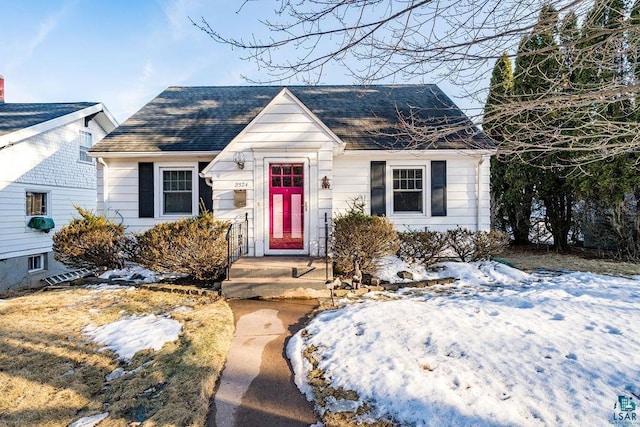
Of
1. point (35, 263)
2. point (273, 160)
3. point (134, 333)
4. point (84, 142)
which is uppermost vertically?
point (84, 142)

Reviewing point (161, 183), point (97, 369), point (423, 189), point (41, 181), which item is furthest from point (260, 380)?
point (41, 181)

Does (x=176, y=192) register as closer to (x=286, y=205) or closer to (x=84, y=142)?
(x=286, y=205)

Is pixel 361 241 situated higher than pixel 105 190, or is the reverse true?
pixel 105 190

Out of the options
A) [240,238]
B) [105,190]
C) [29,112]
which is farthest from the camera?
[29,112]

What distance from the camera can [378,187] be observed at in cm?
930

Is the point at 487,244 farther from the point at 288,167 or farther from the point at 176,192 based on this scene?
the point at 176,192

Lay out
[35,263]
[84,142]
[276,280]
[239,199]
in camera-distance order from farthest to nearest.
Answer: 1. [84,142]
2. [35,263]
3. [239,199]
4. [276,280]

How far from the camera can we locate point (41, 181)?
468 inches

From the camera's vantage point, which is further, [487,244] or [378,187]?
[378,187]

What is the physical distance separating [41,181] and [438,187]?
1401 cm

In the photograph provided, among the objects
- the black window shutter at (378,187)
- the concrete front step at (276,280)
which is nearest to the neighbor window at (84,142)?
the concrete front step at (276,280)

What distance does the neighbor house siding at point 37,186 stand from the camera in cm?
1060

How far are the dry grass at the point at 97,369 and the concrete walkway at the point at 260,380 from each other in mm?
148
